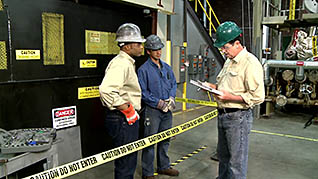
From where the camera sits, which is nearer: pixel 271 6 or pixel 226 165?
pixel 226 165

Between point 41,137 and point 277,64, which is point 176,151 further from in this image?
point 277,64

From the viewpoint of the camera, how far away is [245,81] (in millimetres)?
2785

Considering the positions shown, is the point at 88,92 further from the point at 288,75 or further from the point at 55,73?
the point at 288,75

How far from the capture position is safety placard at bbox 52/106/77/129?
381cm

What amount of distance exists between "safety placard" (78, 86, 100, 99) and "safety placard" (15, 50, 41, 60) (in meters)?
0.83

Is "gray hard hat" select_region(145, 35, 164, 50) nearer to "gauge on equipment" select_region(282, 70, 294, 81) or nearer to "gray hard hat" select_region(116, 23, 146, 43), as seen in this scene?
"gray hard hat" select_region(116, 23, 146, 43)

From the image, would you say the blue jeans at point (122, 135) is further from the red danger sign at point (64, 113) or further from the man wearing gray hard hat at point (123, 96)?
the red danger sign at point (64, 113)

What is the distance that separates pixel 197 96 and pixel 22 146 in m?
7.19

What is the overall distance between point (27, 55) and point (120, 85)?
1.45 m

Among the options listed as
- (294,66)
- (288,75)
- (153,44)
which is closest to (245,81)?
(153,44)

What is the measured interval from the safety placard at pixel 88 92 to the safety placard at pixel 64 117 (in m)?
0.23

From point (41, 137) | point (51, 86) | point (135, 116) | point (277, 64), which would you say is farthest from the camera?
point (277, 64)

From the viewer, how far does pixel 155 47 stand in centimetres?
375

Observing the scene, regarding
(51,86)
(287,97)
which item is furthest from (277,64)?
(51,86)
